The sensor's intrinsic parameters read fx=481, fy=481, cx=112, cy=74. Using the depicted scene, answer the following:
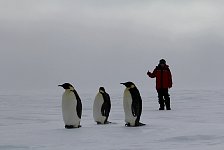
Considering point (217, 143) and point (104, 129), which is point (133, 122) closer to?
point (104, 129)

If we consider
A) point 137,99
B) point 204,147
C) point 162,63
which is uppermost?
point 162,63

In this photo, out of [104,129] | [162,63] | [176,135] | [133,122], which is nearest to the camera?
[176,135]

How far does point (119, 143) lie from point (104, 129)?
1.43 meters

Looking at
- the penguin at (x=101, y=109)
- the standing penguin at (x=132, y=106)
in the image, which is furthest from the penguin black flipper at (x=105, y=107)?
the standing penguin at (x=132, y=106)

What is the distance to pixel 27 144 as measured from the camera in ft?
19.8

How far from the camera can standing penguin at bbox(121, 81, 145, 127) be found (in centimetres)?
806

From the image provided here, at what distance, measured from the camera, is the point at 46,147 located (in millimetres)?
5773

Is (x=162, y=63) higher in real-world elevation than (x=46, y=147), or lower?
higher

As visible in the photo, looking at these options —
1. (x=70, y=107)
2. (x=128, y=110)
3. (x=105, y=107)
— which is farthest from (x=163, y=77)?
(x=70, y=107)

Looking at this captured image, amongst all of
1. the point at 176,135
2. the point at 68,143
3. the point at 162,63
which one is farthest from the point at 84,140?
the point at 162,63

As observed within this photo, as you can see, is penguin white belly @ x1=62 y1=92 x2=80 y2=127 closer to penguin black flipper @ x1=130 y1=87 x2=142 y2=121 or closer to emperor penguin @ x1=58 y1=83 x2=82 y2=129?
emperor penguin @ x1=58 y1=83 x2=82 y2=129

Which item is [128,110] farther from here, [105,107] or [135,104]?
[105,107]

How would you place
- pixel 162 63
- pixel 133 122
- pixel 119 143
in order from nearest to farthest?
pixel 119 143 < pixel 133 122 < pixel 162 63

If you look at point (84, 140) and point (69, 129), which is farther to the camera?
point (69, 129)
